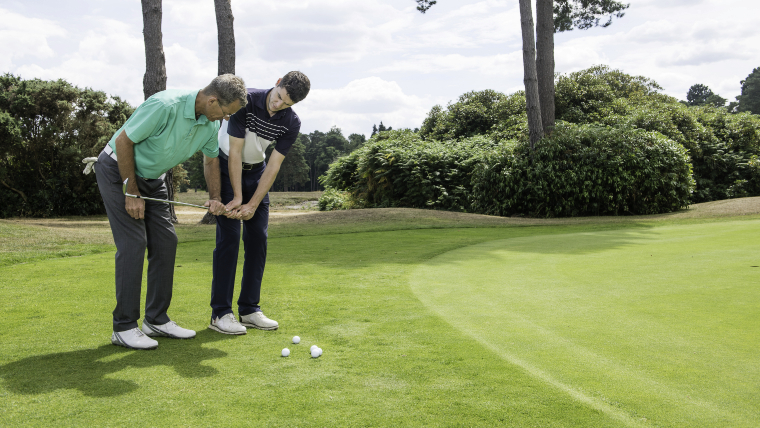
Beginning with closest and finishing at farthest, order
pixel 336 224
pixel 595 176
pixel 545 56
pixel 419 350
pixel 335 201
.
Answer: pixel 419 350
pixel 336 224
pixel 595 176
pixel 545 56
pixel 335 201

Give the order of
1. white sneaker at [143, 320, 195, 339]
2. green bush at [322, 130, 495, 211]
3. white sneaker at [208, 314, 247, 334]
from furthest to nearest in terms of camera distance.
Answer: green bush at [322, 130, 495, 211] < white sneaker at [208, 314, 247, 334] < white sneaker at [143, 320, 195, 339]

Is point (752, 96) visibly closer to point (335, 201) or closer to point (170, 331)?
point (335, 201)

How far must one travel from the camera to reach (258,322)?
155 inches

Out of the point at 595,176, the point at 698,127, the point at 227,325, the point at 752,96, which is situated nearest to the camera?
the point at 227,325

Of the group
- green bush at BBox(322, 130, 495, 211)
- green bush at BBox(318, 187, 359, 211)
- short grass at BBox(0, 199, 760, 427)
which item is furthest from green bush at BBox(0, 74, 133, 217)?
short grass at BBox(0, 199, 760, 427)

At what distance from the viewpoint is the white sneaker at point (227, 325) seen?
3807 mm

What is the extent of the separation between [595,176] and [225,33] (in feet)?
36.0

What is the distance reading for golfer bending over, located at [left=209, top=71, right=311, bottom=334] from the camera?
384 centimetres

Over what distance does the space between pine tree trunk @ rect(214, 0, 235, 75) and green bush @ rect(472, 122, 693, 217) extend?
8488mm

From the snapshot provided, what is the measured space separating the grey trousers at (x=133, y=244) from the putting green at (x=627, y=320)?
6.96 feet

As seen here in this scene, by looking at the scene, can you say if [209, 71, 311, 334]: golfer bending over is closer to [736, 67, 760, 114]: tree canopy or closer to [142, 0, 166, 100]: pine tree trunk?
[142, 0, 166, 100]: pine tree trunk

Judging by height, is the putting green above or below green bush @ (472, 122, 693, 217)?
below

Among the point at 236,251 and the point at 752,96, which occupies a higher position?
the point at 752,96

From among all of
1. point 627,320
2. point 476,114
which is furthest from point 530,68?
point 627,320
